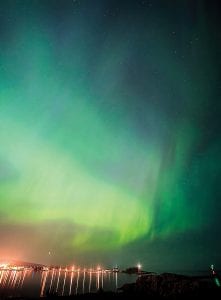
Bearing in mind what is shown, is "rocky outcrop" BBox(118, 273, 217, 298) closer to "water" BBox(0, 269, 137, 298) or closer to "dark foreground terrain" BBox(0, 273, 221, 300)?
"dark foreground terrain" BBox(0, 273, 221, 300)

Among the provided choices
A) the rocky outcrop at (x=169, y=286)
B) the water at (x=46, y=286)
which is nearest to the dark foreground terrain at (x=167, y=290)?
the rocky outcrop at (x=169, y=286)

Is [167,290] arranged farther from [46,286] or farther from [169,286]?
[46,286]

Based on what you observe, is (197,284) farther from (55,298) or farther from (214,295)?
(55,298)

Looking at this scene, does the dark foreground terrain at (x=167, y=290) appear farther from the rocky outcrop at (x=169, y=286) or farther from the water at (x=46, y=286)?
the water at (x=46, y=286)

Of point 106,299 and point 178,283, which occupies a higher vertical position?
point 178,283

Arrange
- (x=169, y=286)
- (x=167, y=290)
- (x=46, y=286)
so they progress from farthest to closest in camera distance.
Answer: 1. (x=46, y=286)
2. (x=169, y=286)
3. (x=167, y=290)

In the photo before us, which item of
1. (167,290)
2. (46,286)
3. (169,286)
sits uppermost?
(46,286)

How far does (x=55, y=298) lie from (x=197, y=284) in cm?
2921

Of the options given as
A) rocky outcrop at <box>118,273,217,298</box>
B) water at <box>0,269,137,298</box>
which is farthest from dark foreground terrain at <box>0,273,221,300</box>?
water at <box>0,269,137,298</box>

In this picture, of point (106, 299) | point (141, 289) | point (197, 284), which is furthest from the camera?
point (141, 289)

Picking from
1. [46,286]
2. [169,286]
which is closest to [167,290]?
[169,286]

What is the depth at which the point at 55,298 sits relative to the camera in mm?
42812

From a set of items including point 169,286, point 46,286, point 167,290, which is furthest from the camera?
point 46,286

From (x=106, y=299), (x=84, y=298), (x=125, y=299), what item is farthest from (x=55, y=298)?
(x=125, y=299)
